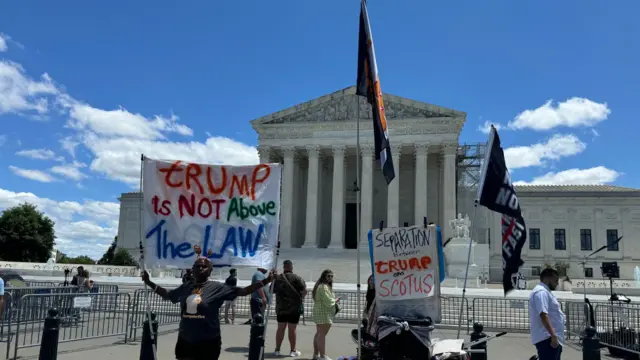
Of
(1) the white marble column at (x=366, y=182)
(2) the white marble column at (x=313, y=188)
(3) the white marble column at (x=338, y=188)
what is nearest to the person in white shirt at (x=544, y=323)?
(1) the white marble column at (x=366, y=182)

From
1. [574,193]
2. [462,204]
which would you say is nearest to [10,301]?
[462,204]

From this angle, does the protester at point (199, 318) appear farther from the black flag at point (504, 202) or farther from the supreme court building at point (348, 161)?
the supreme court building at point (348, 161)

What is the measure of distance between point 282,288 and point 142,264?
12.4 feet

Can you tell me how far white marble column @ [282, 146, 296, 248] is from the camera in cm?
4501

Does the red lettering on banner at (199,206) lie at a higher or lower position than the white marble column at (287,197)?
lower

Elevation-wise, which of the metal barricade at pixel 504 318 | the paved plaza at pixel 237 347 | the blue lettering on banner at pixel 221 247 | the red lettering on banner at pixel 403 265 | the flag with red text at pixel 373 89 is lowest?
the paved plaza at pixel 237 347

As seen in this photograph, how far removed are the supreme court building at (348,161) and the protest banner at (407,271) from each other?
119ft

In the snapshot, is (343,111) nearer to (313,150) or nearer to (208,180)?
(313,150)

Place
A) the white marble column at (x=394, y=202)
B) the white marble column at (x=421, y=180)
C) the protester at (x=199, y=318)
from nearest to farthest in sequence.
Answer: the protester at (x=199, y=318) → the white marble column at (x=394, y=202) → the white marble column at (x=421, y=180)

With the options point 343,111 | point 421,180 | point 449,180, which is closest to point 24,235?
point 343,111

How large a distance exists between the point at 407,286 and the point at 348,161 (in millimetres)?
42929

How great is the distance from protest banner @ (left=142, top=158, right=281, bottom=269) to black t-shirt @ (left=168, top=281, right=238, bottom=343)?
3.96 ft

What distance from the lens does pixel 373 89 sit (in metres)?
7.23

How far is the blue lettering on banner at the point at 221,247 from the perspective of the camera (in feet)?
21.0
